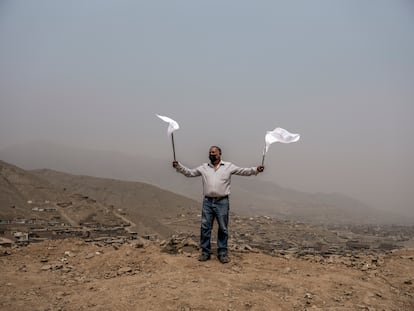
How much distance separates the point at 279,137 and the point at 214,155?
3.89ft

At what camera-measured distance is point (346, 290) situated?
18.7ft

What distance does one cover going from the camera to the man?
6.80 metres

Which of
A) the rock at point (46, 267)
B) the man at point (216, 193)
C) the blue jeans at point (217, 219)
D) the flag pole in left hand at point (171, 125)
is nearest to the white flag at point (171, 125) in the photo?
the flag pole in left hand at point (171, 125)

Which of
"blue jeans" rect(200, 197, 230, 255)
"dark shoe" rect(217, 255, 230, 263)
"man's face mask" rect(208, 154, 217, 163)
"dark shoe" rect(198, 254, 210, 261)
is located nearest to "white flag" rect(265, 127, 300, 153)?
"man's face mask" rect(208, 154, 217, 163)

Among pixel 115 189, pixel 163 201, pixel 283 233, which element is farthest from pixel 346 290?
pixel 115 189

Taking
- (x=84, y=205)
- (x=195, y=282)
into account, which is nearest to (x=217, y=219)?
(x=195, y=282)

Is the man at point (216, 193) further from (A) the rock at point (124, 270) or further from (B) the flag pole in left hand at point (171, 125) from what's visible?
(A) the rock at point (124, 270)

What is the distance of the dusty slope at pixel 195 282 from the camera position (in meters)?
5.18

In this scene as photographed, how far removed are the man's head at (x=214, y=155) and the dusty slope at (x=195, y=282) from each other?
1664mm

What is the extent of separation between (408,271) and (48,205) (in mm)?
33406

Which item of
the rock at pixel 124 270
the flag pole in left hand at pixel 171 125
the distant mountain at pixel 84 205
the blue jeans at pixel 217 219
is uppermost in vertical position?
the flag pole in left hand at pixel 171 125

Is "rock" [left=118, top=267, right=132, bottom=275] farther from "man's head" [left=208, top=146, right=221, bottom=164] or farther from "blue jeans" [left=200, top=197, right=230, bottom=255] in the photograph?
"man's head" [left=208, top=146, right=221, bottom=164]

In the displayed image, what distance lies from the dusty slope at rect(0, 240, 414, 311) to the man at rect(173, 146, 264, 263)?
30cm

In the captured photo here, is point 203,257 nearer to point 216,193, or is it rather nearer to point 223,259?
point 223,259
